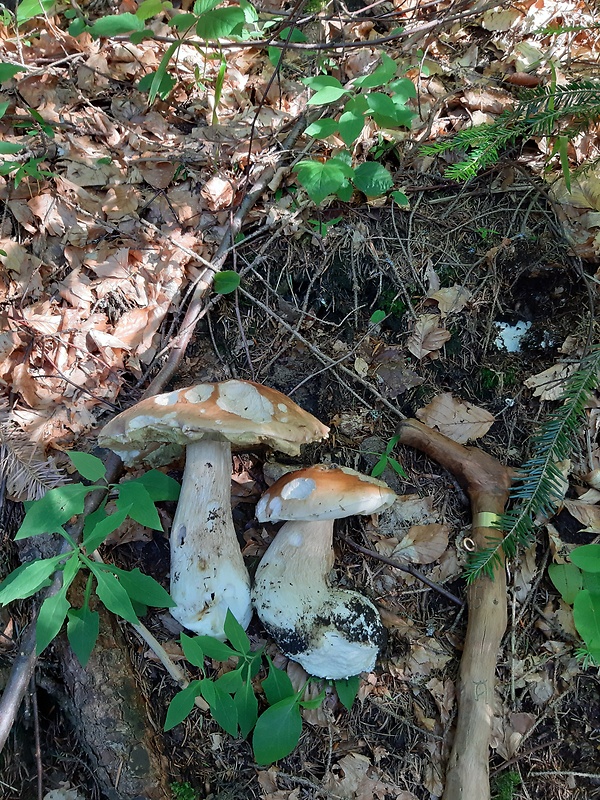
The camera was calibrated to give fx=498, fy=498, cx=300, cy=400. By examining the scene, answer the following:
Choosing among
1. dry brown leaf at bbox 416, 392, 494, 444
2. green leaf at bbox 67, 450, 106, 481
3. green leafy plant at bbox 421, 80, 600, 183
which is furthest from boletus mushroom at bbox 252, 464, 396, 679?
green leafy plant at bbox 421, 80, 600, 183

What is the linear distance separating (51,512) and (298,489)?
41.3 inches

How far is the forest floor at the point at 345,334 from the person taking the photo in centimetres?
232

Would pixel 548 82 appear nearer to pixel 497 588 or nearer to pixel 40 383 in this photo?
pixel 497 588

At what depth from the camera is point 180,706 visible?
2.04m

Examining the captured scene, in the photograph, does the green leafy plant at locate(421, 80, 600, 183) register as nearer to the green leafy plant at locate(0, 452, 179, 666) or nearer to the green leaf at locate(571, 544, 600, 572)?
the green leaf at locate(571, 544, 600, 572)

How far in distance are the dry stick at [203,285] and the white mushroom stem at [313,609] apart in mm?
1075

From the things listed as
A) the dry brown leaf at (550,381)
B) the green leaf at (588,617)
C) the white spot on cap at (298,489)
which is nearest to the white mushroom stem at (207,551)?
the white spot on cap at (298,489)

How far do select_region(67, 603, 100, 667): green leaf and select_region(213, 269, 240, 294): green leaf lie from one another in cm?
176

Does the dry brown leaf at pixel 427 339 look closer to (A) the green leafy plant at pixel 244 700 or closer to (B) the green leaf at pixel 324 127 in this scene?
(B) the green leaf at pixel 324 127

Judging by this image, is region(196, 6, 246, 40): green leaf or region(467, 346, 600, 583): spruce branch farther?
region(467, 346, 600, 583): spruce branch

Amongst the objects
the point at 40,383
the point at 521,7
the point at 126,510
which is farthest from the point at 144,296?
the point at 521,7

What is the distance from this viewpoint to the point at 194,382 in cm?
290

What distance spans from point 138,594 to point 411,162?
114 inches

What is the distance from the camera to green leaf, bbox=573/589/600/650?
79.2 inches
